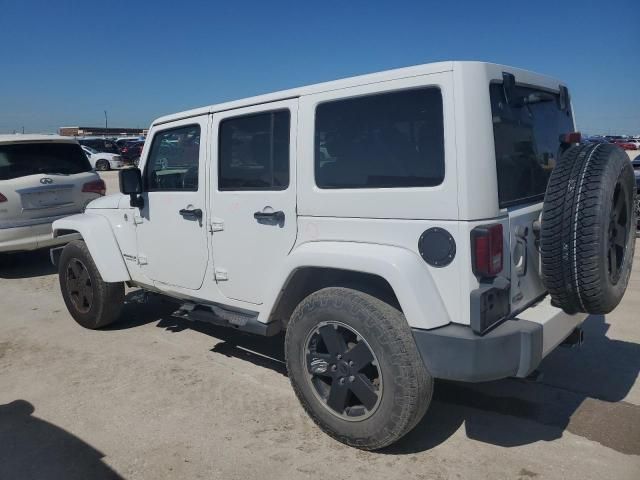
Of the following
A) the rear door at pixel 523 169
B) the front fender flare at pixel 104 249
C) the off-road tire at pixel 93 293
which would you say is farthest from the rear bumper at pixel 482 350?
the off-road tire at pixel 93 293

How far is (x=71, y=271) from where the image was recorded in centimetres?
520

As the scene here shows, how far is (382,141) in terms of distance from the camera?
284 centimetres

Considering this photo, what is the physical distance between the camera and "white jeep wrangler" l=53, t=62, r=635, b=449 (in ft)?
8.39

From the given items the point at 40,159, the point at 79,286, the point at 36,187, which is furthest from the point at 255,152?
the point at 40,159

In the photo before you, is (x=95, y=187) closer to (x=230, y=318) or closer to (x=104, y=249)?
(x=104, y=249)

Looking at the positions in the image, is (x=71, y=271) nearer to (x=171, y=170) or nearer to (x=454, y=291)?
(x=171, y=170)

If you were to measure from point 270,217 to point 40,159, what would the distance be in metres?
5.58

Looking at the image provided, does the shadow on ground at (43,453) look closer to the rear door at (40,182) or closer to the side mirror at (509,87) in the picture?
the side mirror at (509,87)

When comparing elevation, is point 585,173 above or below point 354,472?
above

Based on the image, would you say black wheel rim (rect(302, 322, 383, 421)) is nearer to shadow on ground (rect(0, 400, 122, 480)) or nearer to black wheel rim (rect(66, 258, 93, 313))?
shadow on ground (rect(0, 400, 122, 480))

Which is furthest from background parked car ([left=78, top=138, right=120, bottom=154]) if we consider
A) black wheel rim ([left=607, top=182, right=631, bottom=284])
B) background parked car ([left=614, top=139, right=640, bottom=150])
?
background parked car ([left=614, top=139, right=640, bottom=150])

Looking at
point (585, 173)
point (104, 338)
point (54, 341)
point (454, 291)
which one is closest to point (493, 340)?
point (454, 291)

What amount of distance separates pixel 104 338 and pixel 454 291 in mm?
3673

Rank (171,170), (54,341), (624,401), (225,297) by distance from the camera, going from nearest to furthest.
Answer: (624,401), (225,297), (171,170), (54,341)
